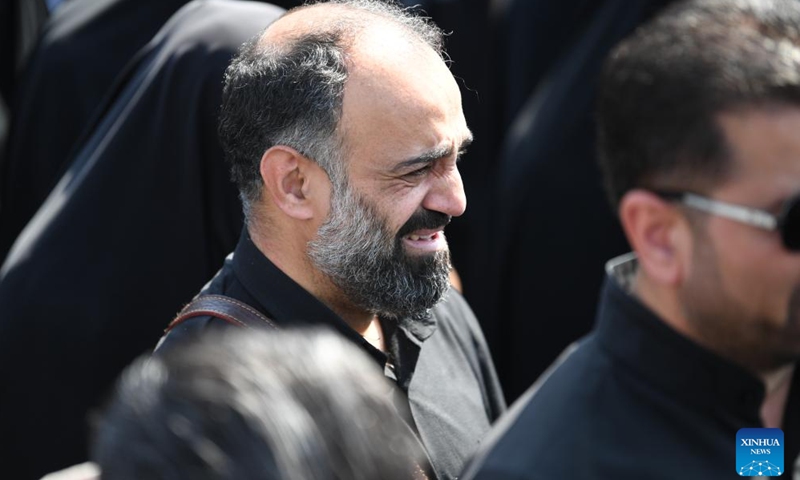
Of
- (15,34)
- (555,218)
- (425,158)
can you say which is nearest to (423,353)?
(425,158)

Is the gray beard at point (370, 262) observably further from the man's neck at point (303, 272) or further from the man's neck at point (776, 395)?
the man's neck at point (776, 395)

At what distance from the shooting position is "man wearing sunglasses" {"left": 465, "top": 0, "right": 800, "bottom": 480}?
5.65 ft

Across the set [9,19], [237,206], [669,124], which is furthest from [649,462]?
[9,19]

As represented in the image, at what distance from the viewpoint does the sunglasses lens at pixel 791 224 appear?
1698 millimetres

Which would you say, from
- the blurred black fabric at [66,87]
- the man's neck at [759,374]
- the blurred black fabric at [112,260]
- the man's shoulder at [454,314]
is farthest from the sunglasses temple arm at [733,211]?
the blurred black fabric at [66,87]

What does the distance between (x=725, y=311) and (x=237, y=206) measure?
1.77 m

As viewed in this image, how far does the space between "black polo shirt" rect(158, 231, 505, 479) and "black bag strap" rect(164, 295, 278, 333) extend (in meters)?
0.01

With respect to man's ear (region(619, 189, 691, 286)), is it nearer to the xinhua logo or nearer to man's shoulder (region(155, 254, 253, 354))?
the xinhua logo

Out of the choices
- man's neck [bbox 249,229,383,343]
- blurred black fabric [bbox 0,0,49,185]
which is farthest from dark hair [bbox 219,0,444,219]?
blurred black fabric [bbox 0,0,49,185]

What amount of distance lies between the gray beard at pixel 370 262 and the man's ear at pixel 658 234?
33.5 inches

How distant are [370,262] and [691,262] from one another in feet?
3.12

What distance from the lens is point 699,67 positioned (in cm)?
174

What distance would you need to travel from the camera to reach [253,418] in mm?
1416

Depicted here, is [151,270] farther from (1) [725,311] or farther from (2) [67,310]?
(1) [725,311]
